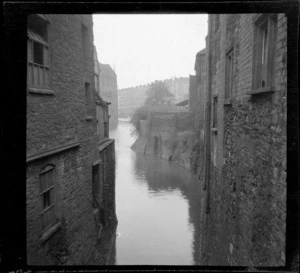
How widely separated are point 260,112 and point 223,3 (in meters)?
1.96

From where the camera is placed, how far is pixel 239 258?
5.36 meters

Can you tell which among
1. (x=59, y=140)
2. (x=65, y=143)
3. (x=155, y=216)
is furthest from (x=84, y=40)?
(x=155, y=216)

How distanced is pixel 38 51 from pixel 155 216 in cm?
1305

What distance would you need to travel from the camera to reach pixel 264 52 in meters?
4.31

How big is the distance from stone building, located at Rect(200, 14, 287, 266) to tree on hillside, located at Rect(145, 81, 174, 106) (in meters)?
35.5

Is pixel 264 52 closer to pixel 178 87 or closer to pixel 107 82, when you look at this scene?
pixel 107 82

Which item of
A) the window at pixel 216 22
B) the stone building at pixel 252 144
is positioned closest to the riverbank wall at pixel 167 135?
the window at pixel 216 22

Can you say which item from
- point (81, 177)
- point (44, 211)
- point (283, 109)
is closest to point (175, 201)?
point (81, 177)

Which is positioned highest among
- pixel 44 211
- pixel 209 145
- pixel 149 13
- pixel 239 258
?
pixel 149 13

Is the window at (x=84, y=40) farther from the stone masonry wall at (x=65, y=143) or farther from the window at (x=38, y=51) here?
the window at (x=38, y=51)

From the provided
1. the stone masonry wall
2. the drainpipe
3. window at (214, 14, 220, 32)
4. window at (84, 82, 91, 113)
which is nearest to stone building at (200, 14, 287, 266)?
window at (214, 14, 220, 32)

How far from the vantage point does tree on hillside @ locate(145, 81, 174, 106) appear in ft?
143

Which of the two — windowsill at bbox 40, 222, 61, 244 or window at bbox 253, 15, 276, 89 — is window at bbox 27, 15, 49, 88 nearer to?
windowsill at bbox 40, 222, 61, 244

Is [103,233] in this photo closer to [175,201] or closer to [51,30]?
[51,30]
